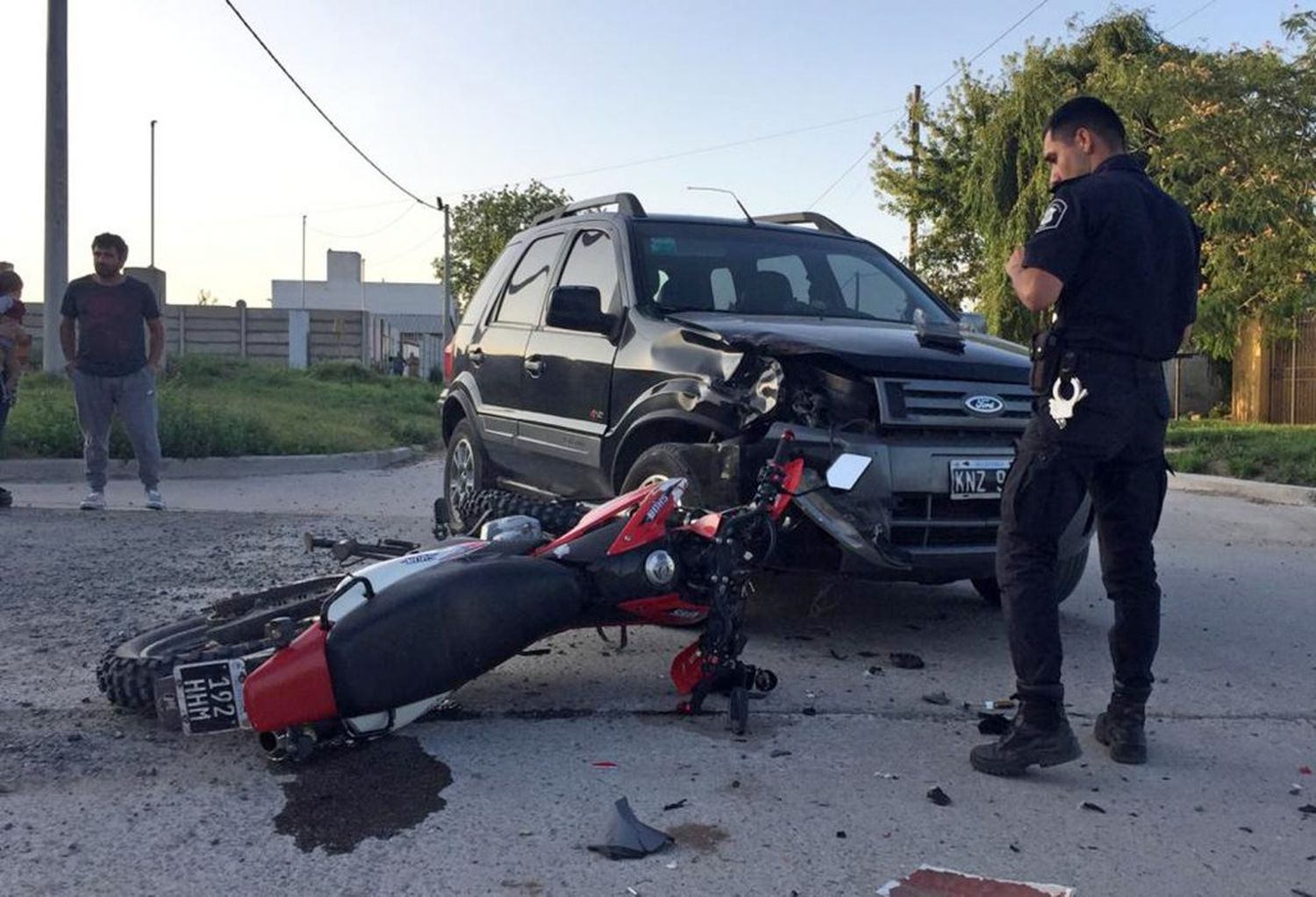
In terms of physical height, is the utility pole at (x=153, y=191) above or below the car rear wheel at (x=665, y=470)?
above


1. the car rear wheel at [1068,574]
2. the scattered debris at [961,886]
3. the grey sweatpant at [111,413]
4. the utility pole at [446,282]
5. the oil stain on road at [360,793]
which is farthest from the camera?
the utility pole at [446,282]

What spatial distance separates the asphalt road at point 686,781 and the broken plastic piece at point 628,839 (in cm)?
4

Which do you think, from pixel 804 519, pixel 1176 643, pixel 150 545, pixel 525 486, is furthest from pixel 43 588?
pixel 1176 643

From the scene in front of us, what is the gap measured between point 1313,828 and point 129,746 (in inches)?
128

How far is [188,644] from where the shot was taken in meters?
3.89

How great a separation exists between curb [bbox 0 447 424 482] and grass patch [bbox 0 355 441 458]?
172mm

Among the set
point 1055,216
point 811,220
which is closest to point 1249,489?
point 811,220

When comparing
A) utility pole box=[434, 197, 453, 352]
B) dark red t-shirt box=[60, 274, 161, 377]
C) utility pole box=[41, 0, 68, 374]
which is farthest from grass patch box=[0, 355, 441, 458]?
utility pole box=[434, 197, 453, 352]

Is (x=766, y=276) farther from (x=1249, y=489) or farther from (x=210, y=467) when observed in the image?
(x=1249, y=489)

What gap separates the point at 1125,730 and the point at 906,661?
116 centimetres

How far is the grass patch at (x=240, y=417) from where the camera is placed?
37.1 feet

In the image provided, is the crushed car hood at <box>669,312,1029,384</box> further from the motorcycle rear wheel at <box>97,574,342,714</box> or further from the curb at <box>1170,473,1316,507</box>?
the curb at <box>1170,473,1316,507</box>

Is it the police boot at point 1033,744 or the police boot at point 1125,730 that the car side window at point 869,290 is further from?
the police boot at point 1033,744

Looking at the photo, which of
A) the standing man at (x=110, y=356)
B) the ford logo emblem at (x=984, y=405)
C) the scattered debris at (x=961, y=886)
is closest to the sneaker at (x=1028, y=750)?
the scattered debris at (x=961, y=886)
